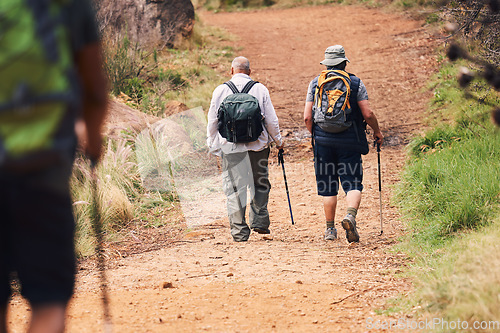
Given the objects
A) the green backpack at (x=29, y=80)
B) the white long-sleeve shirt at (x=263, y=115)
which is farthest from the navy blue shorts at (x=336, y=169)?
the green backpack at (x=29, y=80)

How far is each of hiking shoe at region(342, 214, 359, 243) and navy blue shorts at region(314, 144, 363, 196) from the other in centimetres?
39

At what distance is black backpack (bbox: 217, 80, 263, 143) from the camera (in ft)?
18.3

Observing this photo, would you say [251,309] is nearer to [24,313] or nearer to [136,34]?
[24,313]

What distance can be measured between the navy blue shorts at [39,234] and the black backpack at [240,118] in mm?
3798

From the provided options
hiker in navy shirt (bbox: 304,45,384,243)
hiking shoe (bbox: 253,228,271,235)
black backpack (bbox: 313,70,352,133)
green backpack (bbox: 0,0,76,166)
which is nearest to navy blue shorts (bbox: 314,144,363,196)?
hiker in navy shirt (bbox: 304,45,384,243)

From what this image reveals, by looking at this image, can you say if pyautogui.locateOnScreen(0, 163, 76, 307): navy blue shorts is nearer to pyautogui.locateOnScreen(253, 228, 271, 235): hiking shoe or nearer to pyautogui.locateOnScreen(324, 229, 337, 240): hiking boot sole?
pyautogui.locateOnScreen(324, 229, 337, 240): hiking boot sole

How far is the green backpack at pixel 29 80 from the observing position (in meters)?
1.59

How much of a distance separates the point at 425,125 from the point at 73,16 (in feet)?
29.3

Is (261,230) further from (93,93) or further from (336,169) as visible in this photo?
(93,93)

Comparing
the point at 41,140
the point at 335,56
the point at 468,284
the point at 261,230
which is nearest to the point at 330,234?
the point at 261,230

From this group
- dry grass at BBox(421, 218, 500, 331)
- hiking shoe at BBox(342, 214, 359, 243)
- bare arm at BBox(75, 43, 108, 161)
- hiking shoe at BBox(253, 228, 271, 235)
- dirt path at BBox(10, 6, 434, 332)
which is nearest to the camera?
bare arm at BBox(75, 43, 108, 161)

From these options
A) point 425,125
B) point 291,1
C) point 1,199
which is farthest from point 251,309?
point 291,1

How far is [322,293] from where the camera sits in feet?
12.9

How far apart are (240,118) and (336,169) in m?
1.14
